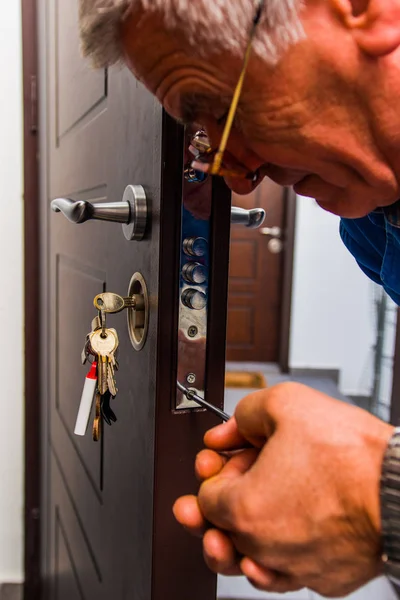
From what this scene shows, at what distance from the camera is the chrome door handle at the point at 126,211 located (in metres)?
0.53

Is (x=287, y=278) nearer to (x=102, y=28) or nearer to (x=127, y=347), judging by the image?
(x=127, y=347)

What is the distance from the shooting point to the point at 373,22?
1.33 feet

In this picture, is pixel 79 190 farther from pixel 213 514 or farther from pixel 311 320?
pixel 311 320

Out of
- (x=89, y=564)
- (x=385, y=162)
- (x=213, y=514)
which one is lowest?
(x=89, y=564)

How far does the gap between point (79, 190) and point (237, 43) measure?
562 millimetres

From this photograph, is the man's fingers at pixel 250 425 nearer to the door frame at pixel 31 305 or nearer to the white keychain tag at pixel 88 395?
the white keychain tag at pixel 88 395

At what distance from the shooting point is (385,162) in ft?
1.60

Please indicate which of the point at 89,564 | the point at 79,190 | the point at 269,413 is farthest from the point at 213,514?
the point at 79,190

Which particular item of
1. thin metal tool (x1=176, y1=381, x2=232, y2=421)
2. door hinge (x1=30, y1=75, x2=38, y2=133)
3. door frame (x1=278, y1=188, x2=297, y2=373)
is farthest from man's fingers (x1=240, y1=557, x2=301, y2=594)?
Answer: door frame (x1=278, y1=188, x2=297, y2=373)

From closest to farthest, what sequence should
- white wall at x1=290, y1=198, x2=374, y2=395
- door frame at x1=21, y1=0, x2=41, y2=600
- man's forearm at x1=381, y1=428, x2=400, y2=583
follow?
man's forearm at x1=381, y1=428, x2=400, y2=583, door frame at x1=21, y1=0, x2=41, y2=600, white wall at x1=290, y1=198, x2=374, y2=395

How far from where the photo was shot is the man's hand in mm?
326

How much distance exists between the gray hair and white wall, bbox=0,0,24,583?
1.04 meters

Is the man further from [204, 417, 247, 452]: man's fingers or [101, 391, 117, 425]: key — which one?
[101, 391, 117, 425]: key

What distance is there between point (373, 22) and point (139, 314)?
360 mm
